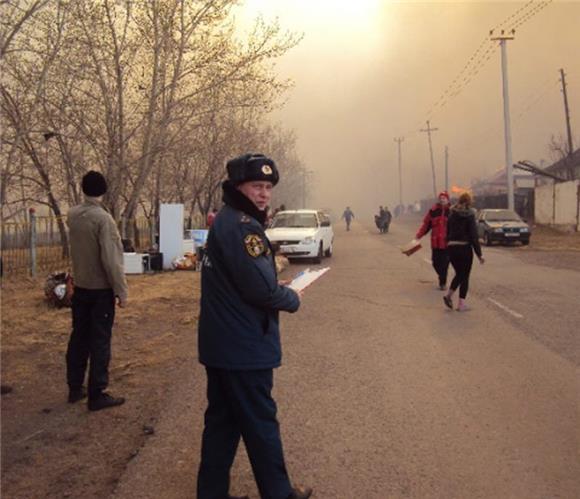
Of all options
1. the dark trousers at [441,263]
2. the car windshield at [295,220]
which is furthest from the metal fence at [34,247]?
the dark trousers at [441,263]

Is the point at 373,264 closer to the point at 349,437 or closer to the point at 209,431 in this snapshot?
the point at 349,437

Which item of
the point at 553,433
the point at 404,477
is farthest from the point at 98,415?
the point at 553,433

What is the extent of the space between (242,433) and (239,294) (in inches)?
26.8

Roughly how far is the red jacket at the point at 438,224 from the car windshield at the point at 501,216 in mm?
14198

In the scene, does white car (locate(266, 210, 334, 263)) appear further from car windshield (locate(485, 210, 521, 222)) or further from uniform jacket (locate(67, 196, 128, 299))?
uniform jacket (locate(67, 196, 128, 299))

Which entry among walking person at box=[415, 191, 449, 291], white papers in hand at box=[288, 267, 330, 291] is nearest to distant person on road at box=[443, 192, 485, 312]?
walking person at box=[415, 191, 449, 291]

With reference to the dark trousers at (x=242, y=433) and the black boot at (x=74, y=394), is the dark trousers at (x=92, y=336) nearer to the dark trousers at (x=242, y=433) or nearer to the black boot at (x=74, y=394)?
the black boot at (x=74, y=394)

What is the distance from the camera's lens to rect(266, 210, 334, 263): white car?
635 inches

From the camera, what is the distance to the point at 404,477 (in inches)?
127

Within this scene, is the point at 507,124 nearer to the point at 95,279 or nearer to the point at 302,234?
the point at 302,234

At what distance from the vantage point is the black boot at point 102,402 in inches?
174

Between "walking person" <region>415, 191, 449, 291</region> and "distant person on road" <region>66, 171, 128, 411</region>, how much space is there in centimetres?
668

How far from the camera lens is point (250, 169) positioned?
2.69 metres

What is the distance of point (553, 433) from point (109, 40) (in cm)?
1310
